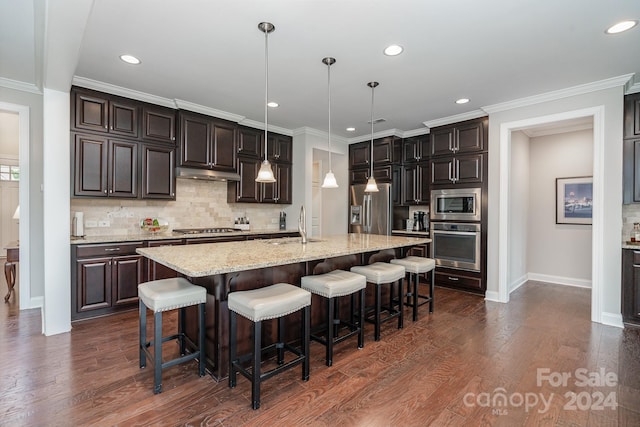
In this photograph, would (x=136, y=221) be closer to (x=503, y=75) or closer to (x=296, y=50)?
(x=296, y=50)

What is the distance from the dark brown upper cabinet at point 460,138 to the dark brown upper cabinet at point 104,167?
4243mm

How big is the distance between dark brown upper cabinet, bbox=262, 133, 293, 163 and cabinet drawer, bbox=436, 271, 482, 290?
10.5 ft

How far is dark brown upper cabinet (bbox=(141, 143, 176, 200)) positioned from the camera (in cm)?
393

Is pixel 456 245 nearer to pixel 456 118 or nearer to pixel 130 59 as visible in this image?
pixel 456 118

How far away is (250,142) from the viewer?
5.01 metres

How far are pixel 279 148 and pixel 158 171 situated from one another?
205cm

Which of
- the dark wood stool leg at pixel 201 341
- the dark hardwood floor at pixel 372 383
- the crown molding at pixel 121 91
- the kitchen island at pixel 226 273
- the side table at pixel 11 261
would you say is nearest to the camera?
the dark hardwood floor at pixel 372 383

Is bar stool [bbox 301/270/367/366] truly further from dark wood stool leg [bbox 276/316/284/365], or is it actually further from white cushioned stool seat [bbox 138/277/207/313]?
white cushioned stool seat [bbox 138/277/207/313]

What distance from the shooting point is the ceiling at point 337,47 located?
2191 mm

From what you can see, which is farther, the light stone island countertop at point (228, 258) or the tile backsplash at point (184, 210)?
the tile backsplash at point (184, 210)

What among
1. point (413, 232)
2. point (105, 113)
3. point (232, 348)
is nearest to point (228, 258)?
point (232, 348)

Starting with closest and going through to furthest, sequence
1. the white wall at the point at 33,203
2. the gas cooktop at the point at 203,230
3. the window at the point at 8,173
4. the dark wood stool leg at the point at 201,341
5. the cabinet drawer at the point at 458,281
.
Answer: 1. the dark wood stool leg at the point at 201,341
2. the white wall at the point at 33,203
3. the gas cooktop at the point at 203,230
4. the cabinet drawer at the point at 458,281
5. the window at the point at 8,173

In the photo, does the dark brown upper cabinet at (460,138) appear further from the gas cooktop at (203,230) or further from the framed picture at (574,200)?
the gas cooktop at (203,230)

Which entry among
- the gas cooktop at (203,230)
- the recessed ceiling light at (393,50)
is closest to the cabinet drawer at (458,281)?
the recessed ceiling light at (393,50)
